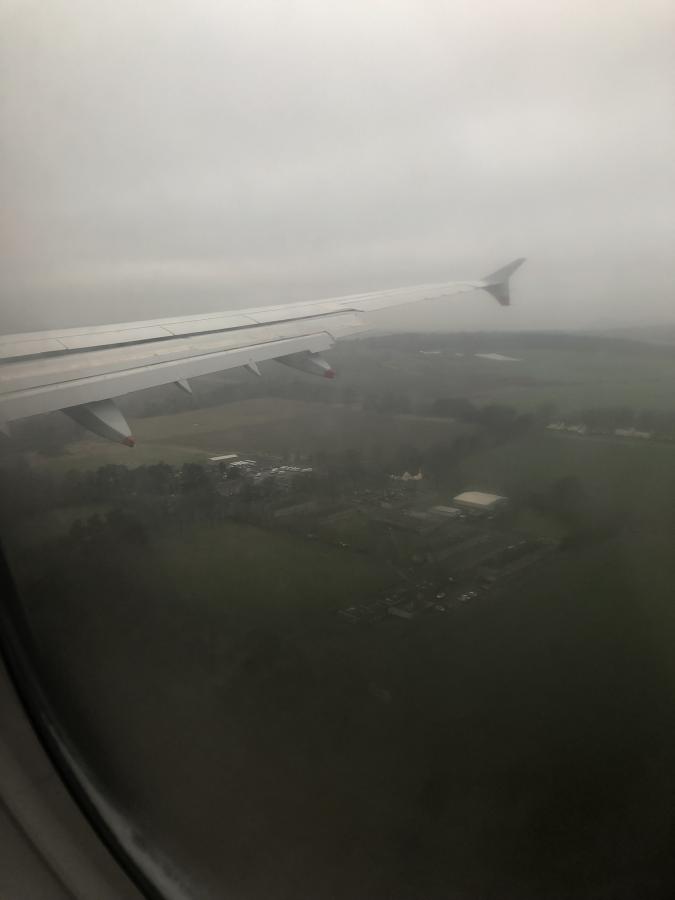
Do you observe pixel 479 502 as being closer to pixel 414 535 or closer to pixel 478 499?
pixel 478 499

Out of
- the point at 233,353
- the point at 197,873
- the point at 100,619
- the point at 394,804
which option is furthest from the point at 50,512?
the point at 394,804

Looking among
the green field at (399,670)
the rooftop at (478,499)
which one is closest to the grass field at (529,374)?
the green field at (399,670)

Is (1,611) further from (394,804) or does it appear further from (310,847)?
(394,804)

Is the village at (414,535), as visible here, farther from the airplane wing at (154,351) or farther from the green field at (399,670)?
the airplane wing at (154,351)

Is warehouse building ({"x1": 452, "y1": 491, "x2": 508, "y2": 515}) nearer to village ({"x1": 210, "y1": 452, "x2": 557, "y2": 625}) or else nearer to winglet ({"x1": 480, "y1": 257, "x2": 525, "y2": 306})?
village ({"x1": 210, "y1": 452, "x2": 557, "y2": 625})

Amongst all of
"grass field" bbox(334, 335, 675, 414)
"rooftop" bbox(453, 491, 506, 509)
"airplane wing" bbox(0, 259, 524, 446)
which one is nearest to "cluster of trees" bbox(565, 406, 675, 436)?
"grass field" bbox(334, 335, 675, 414)
